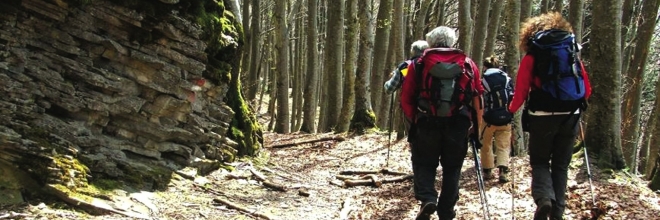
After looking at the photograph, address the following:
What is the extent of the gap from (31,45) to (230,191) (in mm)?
3037

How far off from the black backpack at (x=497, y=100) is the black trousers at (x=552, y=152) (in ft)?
6.96

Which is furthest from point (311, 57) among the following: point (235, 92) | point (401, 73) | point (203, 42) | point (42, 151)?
point (42, 151)

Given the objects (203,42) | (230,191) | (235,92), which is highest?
(203,42)

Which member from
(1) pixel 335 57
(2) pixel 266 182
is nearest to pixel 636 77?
(1) pixel 335 57

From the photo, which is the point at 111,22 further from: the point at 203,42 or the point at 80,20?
the point at 203,42

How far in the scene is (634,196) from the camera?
6.62 m

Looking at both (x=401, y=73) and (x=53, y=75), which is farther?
(x=401, y=73)

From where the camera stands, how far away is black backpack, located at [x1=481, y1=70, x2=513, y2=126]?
7.44 meters

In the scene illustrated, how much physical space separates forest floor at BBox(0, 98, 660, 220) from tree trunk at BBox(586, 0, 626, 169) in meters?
0.34

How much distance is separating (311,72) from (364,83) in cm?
596

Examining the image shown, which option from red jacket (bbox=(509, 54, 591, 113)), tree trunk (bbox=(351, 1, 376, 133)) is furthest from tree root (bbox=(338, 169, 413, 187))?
tree trunk (bbox=(351, 1, 376, 133))

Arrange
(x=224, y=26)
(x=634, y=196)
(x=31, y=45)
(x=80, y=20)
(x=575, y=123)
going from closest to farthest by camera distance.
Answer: (x=575, y=123)
(x=31, y=45)
(x=80, y=20)
(x=634, y=196)
(x=224, y=26)

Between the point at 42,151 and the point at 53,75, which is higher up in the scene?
the point at 53,75

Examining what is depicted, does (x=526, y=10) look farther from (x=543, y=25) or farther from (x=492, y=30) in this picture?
(x=543, y=25)
